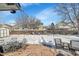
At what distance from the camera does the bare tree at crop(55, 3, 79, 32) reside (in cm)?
200

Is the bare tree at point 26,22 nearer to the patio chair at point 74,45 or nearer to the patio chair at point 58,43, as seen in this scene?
the patio chair at point 58,43

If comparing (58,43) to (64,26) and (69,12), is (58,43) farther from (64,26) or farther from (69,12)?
(69,12)

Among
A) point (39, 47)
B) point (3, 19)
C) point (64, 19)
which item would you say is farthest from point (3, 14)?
point (64, 19)

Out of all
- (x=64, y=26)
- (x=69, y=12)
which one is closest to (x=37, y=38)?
(x=64, y=26)

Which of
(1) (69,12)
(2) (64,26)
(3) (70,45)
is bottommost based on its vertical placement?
(3) (70,45)

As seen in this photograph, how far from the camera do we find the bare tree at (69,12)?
200cm

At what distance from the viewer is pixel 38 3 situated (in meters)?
1.99

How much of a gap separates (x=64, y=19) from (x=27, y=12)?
39 cm

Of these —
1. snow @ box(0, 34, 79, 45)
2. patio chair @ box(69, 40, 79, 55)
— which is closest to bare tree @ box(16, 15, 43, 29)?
snow @ box(0, 34, 79, 45)

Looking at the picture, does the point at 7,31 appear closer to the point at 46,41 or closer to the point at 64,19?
the point at 46,41

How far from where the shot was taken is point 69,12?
2.00 meters

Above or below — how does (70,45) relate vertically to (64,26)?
below

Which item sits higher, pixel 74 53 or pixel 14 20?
pixel 14 20

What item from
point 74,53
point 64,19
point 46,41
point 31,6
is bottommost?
point 74,53
